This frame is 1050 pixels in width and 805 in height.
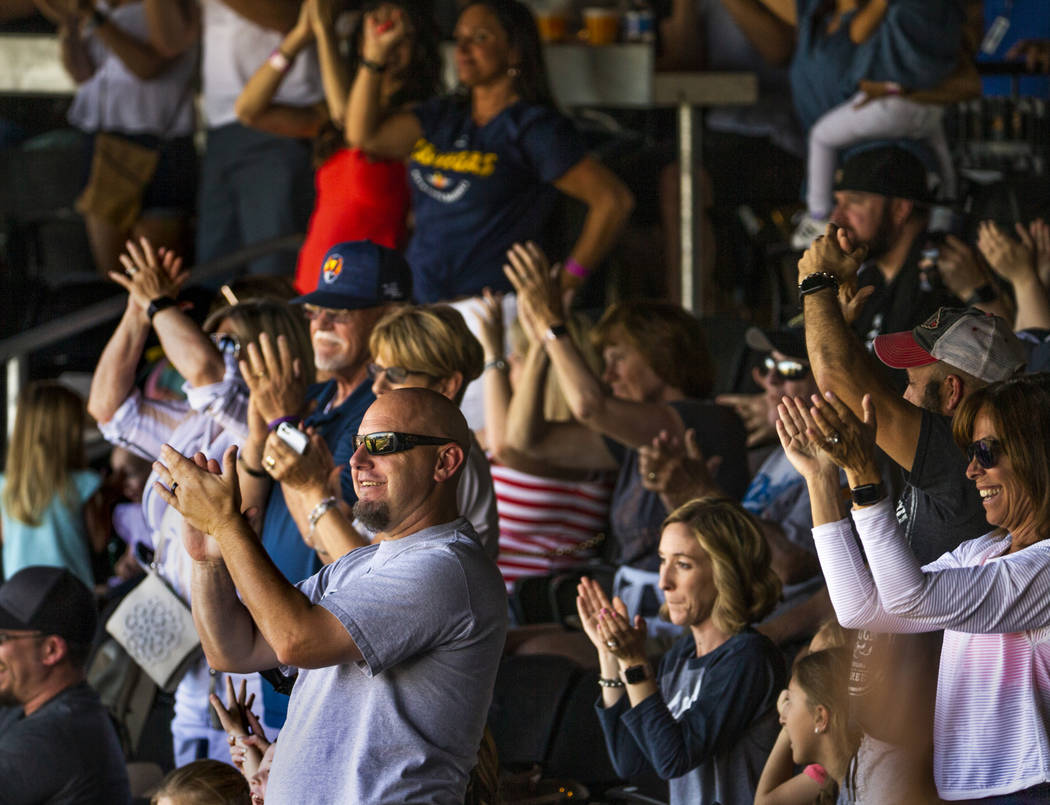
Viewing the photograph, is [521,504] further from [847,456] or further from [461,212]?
[847,456]

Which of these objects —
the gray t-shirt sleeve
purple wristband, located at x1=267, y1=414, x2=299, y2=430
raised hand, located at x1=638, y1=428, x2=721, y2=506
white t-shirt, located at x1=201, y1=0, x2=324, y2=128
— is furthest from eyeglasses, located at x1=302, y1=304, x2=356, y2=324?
white t-shirt, located at x1=201, y1=0, x2=324, y2=128

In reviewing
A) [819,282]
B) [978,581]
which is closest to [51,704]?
[819,282]

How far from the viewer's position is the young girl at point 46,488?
210 inches

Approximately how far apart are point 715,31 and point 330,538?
3830 millimetres

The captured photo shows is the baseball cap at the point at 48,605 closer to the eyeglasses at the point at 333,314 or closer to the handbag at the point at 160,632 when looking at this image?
the handbag at the point at 160,632

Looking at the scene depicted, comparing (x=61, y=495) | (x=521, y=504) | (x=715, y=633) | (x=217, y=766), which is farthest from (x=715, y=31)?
(x=217, y=766)

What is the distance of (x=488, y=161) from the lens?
5031 millimetres

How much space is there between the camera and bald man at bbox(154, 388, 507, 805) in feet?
8.00

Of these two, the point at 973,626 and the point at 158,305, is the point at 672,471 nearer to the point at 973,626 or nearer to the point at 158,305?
the point at 158,305

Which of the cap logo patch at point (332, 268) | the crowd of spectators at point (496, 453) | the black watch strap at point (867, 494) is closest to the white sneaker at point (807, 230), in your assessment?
the crowd of spectators at point (496, 453)

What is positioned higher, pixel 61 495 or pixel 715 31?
pixel 715 31

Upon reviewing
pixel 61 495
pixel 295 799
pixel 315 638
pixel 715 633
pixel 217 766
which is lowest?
pixel 61 495

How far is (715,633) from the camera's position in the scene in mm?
3252

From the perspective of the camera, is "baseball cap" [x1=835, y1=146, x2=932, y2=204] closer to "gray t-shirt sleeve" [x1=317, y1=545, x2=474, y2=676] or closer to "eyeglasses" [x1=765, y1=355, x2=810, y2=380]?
"eyeglasses" [x1=765, y1=355, x2=810, y2=380]
